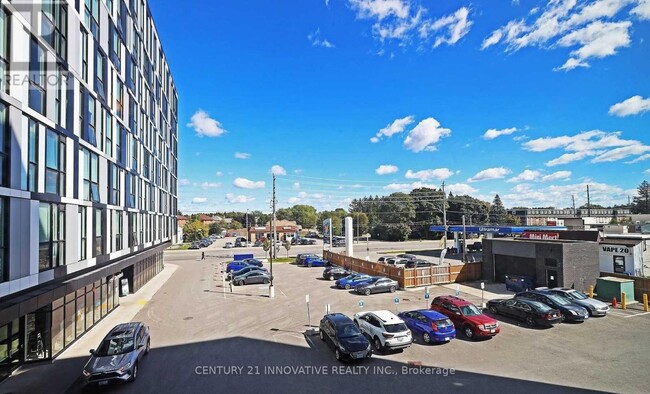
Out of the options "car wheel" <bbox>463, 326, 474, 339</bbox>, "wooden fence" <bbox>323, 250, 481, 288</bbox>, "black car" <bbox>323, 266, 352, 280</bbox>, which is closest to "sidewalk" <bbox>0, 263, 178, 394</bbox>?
"car wheel" <bbox>463, 326, 474, 339</bbox>

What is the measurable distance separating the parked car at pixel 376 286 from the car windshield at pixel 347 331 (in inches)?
468

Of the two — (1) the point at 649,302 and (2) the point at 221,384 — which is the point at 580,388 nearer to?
(2) the point at 221,384

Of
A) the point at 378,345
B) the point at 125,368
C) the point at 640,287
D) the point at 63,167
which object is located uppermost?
the point at 63,167

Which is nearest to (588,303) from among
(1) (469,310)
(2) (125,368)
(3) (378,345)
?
(1) (469,310)

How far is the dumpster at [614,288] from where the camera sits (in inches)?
907

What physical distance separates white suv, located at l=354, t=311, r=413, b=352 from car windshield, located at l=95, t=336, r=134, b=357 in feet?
31.4

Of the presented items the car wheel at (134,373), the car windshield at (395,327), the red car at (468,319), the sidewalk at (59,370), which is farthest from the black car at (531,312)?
the sidewalk at (59,370)

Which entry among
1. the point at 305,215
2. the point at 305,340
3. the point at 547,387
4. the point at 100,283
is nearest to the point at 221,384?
the point at 305,340

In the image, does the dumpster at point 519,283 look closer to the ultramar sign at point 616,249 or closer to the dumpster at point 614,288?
the dumpster at point 614,288

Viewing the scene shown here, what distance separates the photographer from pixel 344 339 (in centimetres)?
1413

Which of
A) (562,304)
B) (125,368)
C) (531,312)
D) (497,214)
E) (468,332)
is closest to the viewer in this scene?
(125,368)

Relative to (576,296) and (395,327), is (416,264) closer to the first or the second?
(576,296)

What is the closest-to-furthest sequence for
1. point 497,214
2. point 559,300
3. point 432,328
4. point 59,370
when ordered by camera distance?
point 59,370, point 432,328, point 559,300, point 497,214

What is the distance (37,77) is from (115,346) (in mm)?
9943
